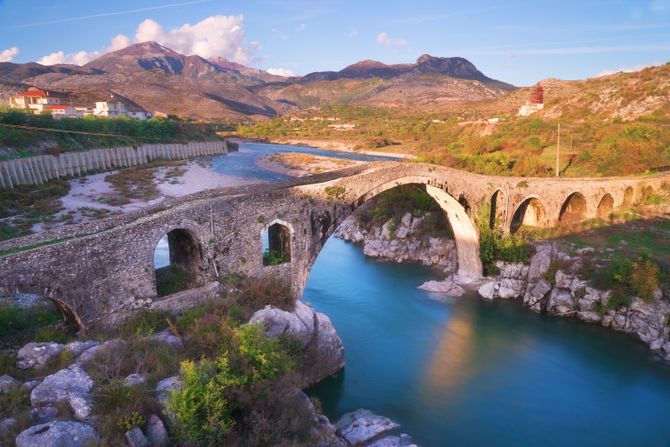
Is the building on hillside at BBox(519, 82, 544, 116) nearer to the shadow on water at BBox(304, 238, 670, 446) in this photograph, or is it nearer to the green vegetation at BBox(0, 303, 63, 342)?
the shadow on water at BBox(304, 238, 670, 446)

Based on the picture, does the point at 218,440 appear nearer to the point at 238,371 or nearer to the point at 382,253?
the point at 238,371

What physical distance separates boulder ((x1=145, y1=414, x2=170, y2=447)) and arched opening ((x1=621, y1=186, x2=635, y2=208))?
1051 inches

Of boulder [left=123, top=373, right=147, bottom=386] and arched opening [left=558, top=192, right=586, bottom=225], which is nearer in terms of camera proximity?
boulder [left=123, top=373, right=147, bottom=386]

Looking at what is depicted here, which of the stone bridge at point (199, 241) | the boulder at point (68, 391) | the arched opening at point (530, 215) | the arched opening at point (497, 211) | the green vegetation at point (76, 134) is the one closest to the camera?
the boulder at point (68, 391)

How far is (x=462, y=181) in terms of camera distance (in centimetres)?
2120

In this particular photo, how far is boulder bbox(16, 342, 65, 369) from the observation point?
7957 mm

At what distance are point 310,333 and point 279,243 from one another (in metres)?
3.91

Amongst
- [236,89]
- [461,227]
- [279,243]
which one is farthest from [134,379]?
[236,89]

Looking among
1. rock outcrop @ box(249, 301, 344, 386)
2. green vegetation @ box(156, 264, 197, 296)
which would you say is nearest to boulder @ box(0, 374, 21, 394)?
green vegetation @ box(156, 264, 197, 296)

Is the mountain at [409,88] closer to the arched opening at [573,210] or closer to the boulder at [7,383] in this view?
the arched opening at [573,210]

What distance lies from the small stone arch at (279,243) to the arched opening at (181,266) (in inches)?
85.3

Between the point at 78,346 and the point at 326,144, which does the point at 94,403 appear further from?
the point at 326,144

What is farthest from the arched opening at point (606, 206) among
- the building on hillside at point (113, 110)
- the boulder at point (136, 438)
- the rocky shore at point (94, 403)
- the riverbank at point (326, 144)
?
the building on hillside at point (113, 110)

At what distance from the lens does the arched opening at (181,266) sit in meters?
12.1
